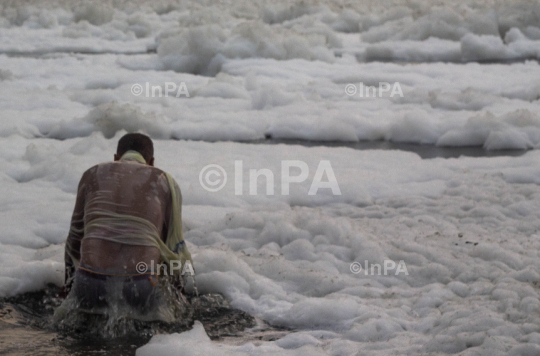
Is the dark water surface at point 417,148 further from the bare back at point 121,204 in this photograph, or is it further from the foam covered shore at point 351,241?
the bare back at point 121,204

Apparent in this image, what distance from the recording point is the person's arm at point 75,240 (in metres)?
3.45

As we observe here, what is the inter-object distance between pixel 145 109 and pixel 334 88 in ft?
10.3

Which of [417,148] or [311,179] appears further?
[417,148]

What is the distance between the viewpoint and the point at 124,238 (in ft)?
10.7

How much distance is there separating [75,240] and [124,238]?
394 mm

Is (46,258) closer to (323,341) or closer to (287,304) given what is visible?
(287,304)

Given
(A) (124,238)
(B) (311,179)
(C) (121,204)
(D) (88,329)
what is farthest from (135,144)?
(B) (311,179)

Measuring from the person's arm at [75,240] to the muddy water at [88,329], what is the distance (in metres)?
0.26

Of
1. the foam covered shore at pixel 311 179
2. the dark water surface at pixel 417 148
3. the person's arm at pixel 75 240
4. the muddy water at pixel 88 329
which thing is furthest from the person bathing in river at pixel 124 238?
the dark water surface at pixel 417 148

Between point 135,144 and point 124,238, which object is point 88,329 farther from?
point 135,144

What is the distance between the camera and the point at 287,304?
3.86 m

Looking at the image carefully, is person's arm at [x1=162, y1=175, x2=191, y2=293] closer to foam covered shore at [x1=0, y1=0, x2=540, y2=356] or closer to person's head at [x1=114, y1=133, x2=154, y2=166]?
person's head at [x1=114, y1=133, x2=154, y2=166]

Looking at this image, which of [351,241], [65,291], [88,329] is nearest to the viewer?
[88,329]

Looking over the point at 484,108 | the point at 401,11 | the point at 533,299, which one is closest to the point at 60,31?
the point at 401,11
